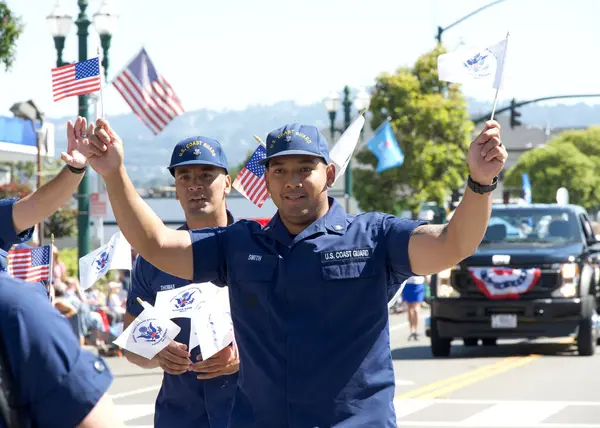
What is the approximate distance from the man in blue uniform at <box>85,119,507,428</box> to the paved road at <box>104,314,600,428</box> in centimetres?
746

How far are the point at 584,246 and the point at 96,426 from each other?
16493 millimetres

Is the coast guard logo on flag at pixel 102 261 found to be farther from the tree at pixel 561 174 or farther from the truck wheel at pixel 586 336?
the tree at pixel 561 174

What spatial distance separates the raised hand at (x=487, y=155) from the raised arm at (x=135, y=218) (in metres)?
1.10

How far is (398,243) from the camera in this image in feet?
15.8

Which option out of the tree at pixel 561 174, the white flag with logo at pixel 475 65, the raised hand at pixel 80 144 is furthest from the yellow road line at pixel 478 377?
the tree at pixel 561 174

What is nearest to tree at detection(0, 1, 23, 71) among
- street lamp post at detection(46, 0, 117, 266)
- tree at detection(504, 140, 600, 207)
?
street lamp post at detection(46, 0, 117, 266)

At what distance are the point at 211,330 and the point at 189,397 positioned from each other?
1.24 ft

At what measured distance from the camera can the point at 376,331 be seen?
4836 mm

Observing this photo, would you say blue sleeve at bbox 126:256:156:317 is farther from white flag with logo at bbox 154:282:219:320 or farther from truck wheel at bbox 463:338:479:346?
truck wheel at bbox 463:338:479:346

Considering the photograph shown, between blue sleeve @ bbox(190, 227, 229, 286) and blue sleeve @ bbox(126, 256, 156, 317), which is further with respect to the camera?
blue sleeve @ bbox(126, 256, 156, 317)

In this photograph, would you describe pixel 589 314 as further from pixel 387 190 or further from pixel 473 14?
pixel 387 190

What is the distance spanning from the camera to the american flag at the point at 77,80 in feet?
27.2

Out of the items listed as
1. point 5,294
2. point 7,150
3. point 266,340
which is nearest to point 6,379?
point 5,294

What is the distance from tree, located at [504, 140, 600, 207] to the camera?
106 metres
